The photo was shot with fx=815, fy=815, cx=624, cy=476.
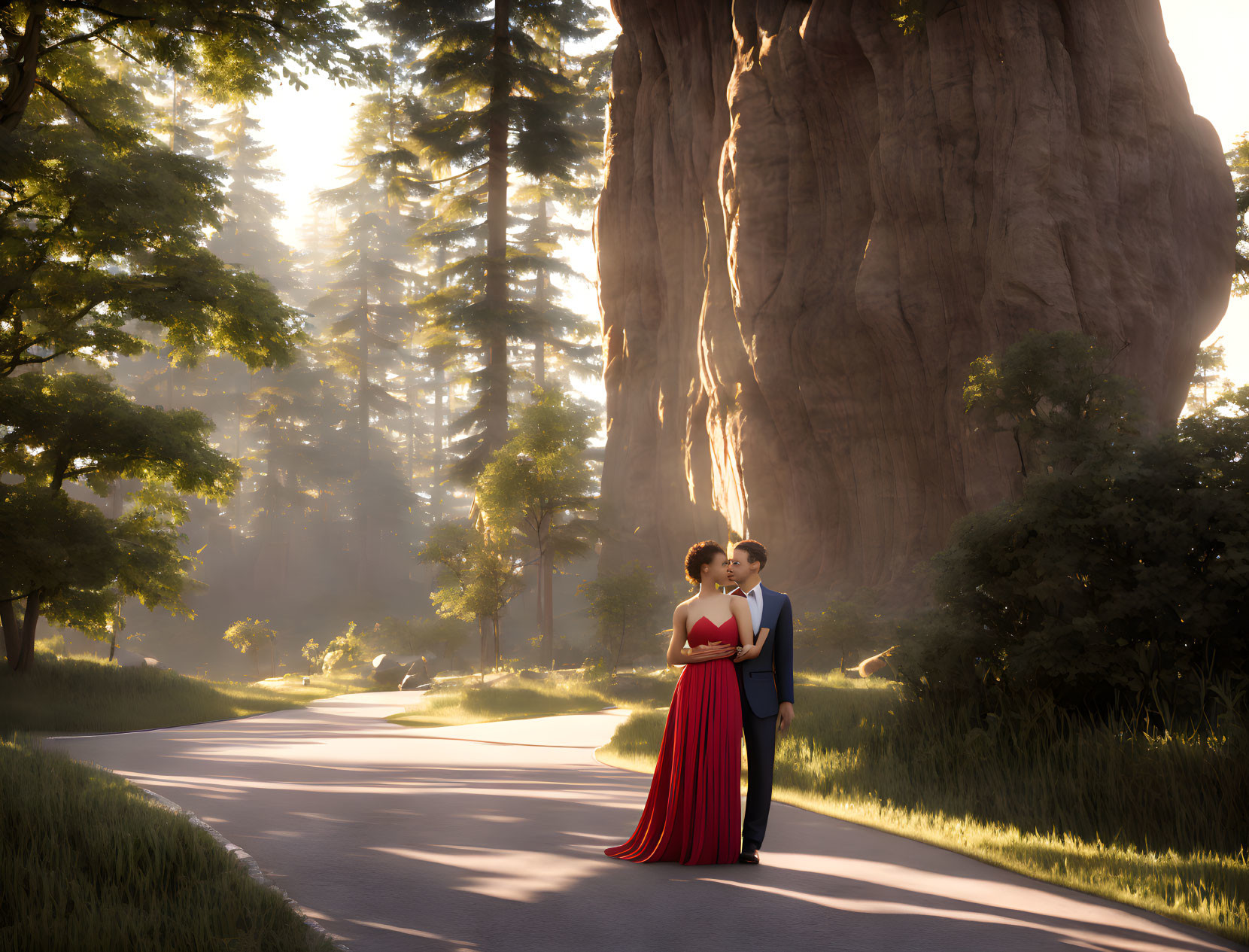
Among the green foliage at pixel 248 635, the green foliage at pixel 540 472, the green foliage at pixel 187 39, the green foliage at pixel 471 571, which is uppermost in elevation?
the green foliage at pixel 187 39

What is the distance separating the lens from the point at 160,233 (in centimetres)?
1446

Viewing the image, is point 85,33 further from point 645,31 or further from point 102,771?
point 645,31

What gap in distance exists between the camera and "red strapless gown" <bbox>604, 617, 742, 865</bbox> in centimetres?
503

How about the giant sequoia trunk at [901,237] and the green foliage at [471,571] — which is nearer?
the giant sequoia trunk at [901,237]

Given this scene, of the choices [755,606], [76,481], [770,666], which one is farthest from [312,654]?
[755,606]

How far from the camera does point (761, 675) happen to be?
5246 mm

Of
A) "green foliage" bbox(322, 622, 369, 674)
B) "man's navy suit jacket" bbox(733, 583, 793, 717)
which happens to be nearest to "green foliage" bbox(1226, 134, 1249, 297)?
"man's navy suit jacket" bbox(733, 583, 793, 717)

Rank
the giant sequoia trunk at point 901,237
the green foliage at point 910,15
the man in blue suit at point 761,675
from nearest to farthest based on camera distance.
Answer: the man in blue suit at point 761,675
the giant sequoia trunk at point 901,237
the green foliage at point 910,15

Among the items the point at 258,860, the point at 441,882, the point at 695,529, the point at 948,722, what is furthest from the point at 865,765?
the point at 695,529

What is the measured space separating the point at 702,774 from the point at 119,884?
3.17 meters

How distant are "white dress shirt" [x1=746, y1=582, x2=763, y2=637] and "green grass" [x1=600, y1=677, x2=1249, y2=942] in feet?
6.98

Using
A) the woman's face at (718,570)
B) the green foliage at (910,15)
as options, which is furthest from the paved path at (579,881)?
the green foliage at (910,15)

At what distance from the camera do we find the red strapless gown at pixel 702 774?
5.03 meters

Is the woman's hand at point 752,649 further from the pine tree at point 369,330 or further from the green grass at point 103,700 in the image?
the pine tree at point 369,330
